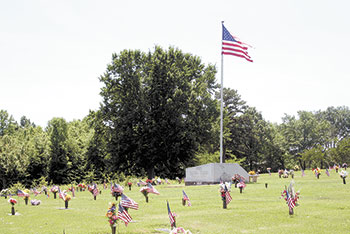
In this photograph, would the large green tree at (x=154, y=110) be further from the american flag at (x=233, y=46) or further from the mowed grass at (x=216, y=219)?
the mowed grass at (x=216, y=219)

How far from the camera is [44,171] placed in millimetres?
63156

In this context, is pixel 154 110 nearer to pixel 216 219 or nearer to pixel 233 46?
pixel 233 46

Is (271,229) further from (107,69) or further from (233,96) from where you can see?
(233,96)

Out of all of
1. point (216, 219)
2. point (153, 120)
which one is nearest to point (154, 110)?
point (153, 120)

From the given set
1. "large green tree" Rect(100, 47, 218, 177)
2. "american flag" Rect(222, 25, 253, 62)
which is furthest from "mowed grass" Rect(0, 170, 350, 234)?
"large green tree" Rect(100, 47, 218, 177)

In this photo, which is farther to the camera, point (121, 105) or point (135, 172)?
point (135, 172)

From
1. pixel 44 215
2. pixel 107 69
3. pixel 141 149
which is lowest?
pixel 44 215

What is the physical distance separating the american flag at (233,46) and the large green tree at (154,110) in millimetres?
11978

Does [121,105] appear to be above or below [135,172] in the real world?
above

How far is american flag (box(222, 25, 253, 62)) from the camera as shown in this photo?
36.1m

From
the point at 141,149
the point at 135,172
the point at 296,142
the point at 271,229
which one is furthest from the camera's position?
the point at 296,142

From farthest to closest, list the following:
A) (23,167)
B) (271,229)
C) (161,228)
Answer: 1. (23,167)
2. (161,228)
3. (271,229)

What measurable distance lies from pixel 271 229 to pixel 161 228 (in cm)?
384

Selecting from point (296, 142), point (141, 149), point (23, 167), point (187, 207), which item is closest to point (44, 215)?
point (187, 207)
